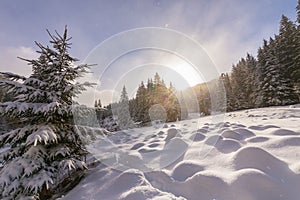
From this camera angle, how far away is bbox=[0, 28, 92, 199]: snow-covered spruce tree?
380cm

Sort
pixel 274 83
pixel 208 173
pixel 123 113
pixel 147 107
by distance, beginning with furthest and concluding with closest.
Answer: pixel 123 113 < pixel 147 107 < pixel 274 83 < pixel 208 173

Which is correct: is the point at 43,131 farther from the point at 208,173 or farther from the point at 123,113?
the point at 123,113

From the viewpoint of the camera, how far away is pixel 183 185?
149 inches

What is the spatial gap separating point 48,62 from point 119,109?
965 inches

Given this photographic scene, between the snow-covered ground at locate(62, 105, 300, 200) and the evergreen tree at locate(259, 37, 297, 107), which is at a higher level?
the evergreen tree at locate(259, 37, 297, 107)

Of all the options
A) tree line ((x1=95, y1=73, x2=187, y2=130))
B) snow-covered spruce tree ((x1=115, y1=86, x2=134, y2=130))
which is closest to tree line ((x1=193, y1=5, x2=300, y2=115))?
tree line ((x1=95, y1=73, x2=187, y2=130))

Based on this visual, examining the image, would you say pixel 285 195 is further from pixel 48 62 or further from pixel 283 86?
pixel 283 86

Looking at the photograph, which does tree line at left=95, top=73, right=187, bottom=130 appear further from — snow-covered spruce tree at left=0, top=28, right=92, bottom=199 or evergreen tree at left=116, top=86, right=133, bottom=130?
snow-covered spruce tree at left=0, top=28, right=92, bottom=199

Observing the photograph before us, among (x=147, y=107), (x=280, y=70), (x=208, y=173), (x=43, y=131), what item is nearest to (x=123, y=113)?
(x=147, y=107)

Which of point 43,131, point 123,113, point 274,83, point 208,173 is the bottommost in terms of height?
point 208,173

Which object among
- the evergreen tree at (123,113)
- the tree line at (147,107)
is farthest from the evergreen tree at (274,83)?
the evergreen tree at (123,113)

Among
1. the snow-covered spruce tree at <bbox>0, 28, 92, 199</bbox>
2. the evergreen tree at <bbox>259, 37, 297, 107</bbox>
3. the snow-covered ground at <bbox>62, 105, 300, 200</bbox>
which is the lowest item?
the snow-covered ground at <bbox>62, 105, 300, 200</bbox>

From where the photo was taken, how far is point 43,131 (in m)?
3.95

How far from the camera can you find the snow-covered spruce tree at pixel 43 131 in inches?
150
